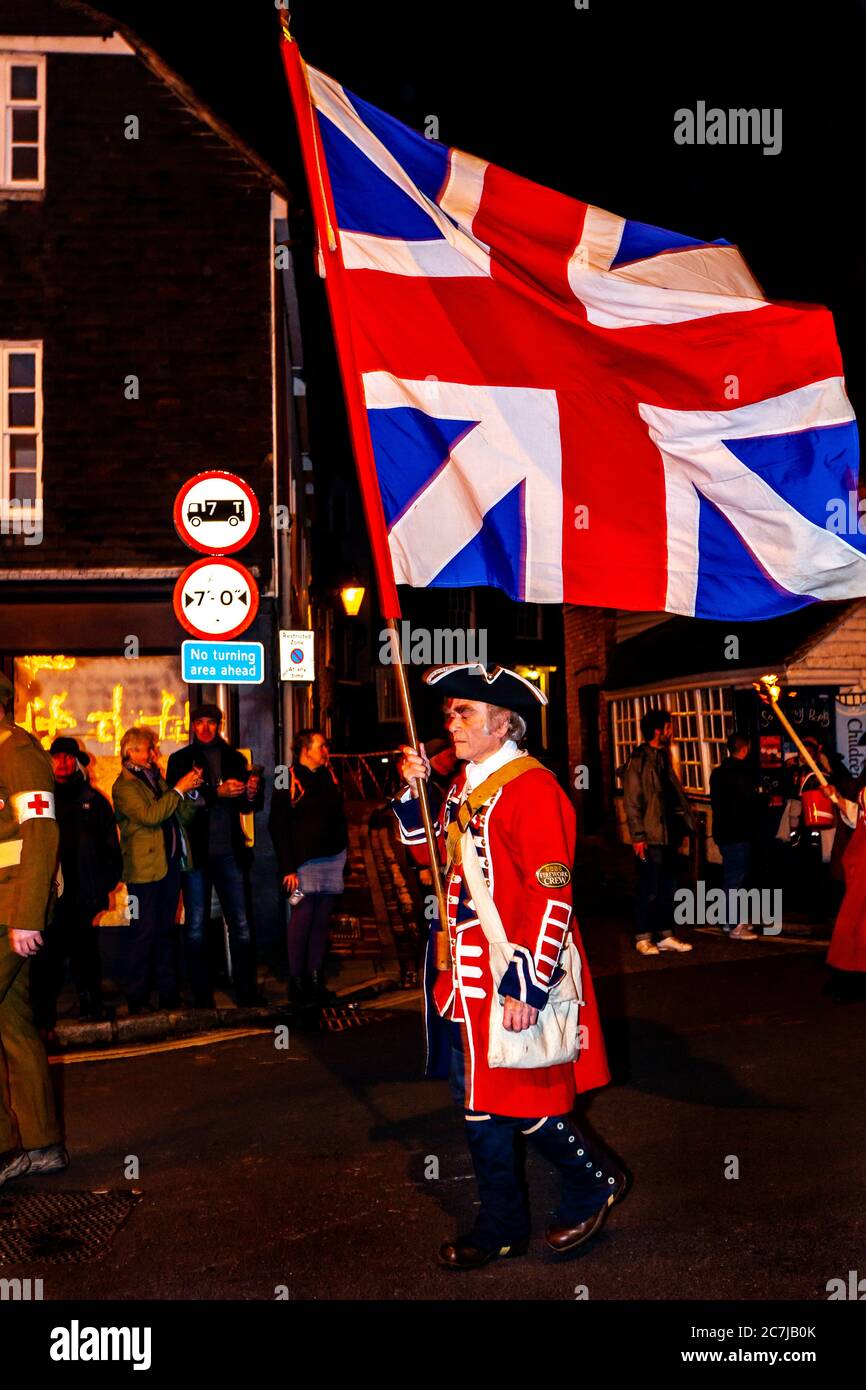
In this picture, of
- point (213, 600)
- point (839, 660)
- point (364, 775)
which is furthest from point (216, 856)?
point (364, 775)

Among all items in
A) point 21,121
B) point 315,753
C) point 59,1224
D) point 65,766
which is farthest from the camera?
point 21,121

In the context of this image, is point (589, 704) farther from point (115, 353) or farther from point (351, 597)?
point (115, 353)

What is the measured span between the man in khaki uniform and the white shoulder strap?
7.19 feet

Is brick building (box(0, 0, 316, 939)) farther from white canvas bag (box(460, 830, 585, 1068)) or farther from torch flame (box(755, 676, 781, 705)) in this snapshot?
white canvas bag (box(460, 830, 585, 1068))

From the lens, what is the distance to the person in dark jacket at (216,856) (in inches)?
382

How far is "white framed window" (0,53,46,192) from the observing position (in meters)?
13.5

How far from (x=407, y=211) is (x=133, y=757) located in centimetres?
528

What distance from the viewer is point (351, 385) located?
16.3 feet

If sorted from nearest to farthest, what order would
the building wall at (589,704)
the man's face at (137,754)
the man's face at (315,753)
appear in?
the man's face at (137,754)
the man's face at (315,753)
the building wall at (589,704)

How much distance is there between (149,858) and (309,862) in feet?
3.84

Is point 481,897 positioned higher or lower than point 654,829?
higher

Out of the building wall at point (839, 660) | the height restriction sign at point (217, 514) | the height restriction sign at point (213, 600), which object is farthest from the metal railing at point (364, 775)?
the height restriction sign at point (213, 600)

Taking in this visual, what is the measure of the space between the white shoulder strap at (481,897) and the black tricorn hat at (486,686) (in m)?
0.52

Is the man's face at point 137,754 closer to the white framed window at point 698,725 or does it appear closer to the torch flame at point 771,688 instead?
the torch flame at point 771,688
